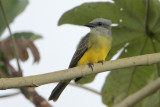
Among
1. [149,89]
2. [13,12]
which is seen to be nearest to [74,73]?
[149,89]

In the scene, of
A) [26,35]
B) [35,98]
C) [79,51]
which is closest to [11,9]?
[26,35]

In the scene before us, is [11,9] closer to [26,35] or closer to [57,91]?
[26,35]

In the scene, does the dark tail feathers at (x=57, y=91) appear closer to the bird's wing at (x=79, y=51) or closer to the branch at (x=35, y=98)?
the bird's wing at (x=79, y=51)

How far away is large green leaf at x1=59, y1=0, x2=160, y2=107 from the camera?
3.47 metres

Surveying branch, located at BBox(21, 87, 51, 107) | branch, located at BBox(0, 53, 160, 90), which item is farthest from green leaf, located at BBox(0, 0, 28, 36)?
branch, located at BBox(0, 53, 160, 90)

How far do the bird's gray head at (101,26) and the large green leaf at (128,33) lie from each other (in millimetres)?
301

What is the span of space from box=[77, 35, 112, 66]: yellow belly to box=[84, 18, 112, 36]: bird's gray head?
0.23 metres

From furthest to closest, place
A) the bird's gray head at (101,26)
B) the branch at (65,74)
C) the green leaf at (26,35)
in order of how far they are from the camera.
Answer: the green leaf at (26,35) < the bird's gray head at (101,26) < the branch at (65,74)

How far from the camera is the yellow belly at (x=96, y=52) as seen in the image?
3.77m

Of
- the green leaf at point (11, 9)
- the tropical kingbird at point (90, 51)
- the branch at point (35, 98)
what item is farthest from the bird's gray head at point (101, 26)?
the branch at point (35, 98)

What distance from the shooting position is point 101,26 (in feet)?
14.1

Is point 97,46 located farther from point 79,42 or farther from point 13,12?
point 13,12

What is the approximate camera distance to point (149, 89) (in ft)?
9.36

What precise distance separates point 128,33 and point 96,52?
42 cm
